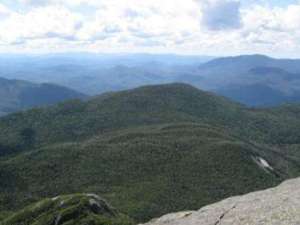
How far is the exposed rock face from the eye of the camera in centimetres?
4512

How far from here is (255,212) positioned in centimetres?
4856

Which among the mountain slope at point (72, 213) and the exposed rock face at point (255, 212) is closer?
the exposed rock face at point (255, 212)

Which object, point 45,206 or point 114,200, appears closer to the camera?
point 45,206

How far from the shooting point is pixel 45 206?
391 ft

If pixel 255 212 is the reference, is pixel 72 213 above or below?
below

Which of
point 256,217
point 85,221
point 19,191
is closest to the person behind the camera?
point 256,217

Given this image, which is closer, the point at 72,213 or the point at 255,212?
the point at 255,212

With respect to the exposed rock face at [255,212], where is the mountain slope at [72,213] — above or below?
below

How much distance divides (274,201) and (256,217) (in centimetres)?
594

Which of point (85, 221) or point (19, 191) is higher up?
point (85, 221)

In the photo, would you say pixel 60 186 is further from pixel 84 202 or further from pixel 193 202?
pixel 84 202

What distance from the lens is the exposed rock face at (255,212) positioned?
45.1 m

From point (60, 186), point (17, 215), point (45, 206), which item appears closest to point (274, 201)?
point (45, 206)

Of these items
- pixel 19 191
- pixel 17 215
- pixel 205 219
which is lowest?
pixel 19 191
